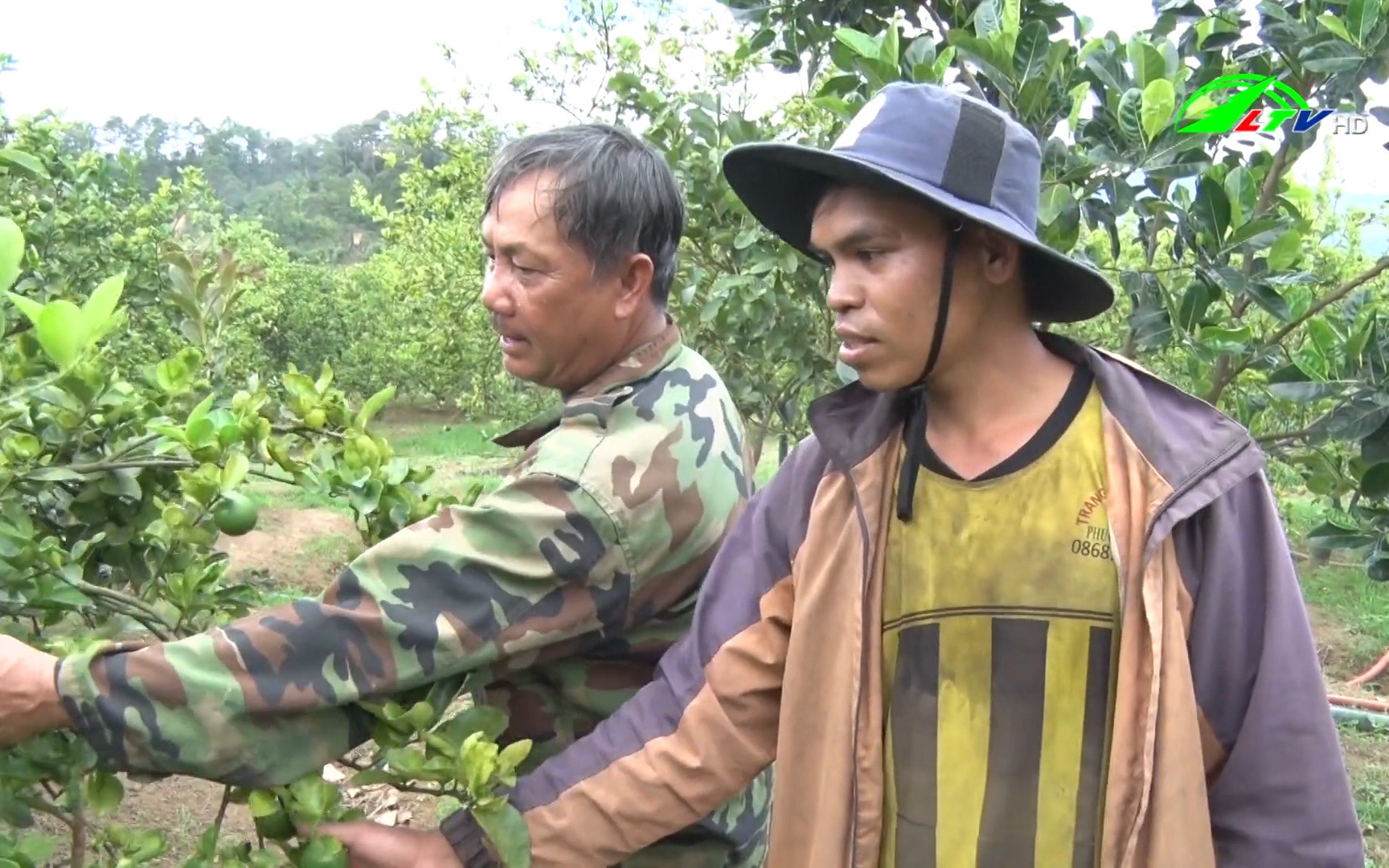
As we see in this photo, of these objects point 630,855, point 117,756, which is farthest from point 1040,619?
point 117,756

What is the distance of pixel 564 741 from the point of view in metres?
1.70

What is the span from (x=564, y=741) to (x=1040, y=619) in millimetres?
693

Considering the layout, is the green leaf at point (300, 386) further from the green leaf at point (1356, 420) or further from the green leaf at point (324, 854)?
the green leaf at point (1356, 420)

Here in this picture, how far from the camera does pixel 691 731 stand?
154 cm

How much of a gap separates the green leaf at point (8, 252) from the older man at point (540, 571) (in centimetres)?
41

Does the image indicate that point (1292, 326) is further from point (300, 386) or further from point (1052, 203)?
point (300, 386)

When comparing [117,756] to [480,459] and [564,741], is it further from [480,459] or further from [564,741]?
[480,459]

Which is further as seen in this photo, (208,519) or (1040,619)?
(208,519)

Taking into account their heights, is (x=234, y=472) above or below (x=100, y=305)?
below

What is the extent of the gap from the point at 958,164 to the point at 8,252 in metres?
1.08

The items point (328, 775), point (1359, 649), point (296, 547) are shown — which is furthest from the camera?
point (296, 547)

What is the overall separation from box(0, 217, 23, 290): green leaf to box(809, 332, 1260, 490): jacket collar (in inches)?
37.5

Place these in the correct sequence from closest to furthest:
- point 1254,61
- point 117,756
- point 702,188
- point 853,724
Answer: point 117,756
point 853,724
point 1254,61
point 702,188

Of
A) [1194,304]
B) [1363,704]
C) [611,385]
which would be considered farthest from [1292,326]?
[1363,704]
